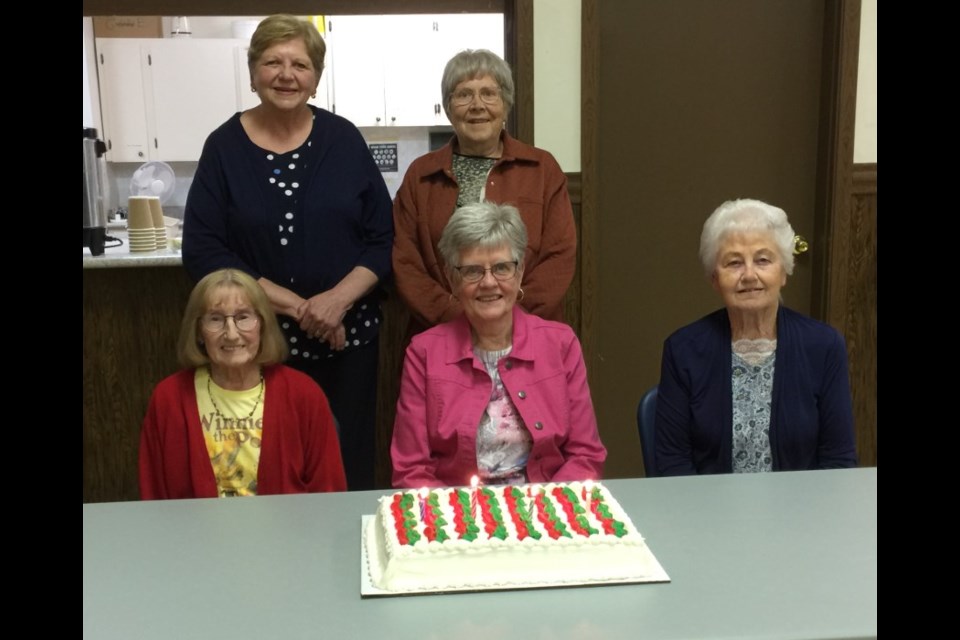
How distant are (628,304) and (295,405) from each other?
1.75m

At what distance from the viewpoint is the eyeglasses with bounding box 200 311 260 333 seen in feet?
6.80

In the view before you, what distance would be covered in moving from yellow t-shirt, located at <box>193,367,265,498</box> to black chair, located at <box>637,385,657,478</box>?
913 mm

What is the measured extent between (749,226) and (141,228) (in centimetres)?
208

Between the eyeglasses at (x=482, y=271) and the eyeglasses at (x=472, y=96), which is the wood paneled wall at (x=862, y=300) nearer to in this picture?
the eyeglasses at (x=472, y=96)

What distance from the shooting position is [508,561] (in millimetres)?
1378

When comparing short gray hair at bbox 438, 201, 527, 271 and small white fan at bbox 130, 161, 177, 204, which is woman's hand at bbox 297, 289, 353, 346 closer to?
short gray hair at bbox 438, 201, 527, 271

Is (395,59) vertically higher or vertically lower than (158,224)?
higher

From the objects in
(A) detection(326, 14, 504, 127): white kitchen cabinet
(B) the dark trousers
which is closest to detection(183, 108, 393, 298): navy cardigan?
(B) the dark trousers

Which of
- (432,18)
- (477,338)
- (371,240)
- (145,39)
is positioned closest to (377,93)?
(432,18)

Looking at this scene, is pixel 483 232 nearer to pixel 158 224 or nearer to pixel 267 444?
pixel 267 444

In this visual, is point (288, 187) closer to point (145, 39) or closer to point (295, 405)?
point (295, 405)

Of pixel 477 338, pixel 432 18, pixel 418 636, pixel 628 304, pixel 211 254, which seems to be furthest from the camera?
pixel 432 18

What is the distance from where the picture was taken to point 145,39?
6523 mm

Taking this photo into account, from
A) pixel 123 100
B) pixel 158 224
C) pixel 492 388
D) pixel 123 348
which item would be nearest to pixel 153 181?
pixel 158 224
